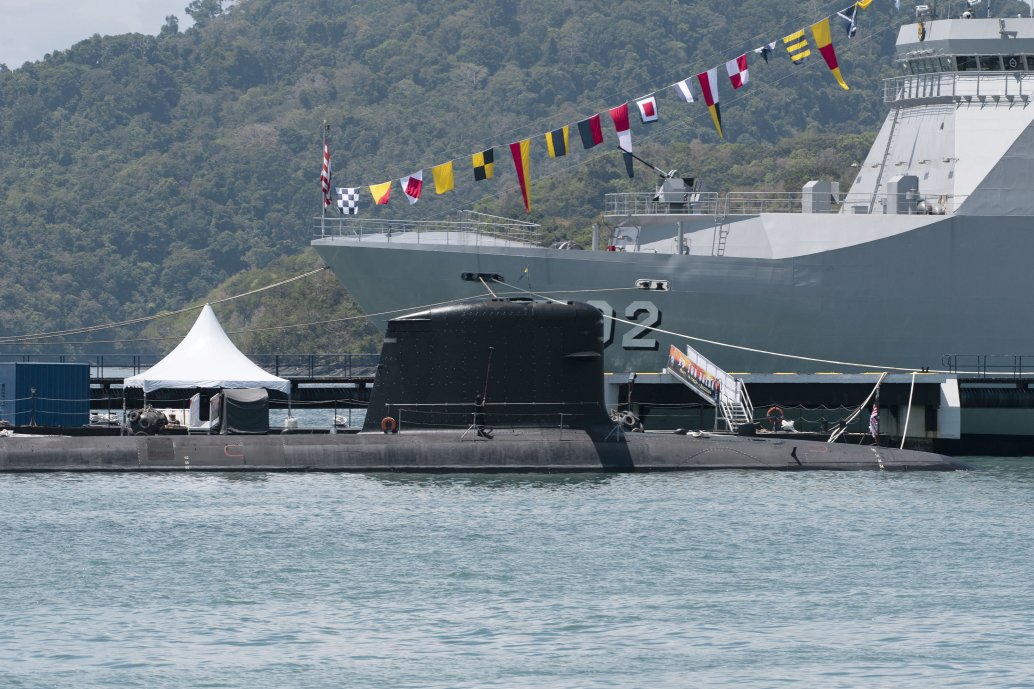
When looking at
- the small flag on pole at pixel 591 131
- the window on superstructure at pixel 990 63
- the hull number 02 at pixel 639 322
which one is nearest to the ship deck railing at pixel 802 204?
the small flag on pole at pixel 591 131

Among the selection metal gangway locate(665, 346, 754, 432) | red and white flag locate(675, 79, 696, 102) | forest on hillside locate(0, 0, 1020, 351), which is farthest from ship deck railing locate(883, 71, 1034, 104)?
forest on hillside locate(0, 0, 1020, 351)

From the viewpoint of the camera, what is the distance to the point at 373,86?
14412 centimetres

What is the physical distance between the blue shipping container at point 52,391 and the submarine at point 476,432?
571 centimetres

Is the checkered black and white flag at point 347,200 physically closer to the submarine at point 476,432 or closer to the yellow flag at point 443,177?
the yellow flag at point 443,177

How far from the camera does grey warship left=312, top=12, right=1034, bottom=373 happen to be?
35.4 metres

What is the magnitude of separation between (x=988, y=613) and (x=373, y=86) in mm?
128611

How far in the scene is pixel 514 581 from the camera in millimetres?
20469

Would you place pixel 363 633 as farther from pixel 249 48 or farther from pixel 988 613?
pixel 249 48

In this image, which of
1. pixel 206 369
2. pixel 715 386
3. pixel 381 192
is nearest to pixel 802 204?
pixel 715 386

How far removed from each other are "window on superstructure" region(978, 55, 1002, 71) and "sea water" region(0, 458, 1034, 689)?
485 inches

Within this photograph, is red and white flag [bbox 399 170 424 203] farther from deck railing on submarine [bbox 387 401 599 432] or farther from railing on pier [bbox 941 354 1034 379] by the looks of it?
railing on pier [bbox 941 354 1034 379]

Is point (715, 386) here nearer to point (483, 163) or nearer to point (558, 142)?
point (558, 142)

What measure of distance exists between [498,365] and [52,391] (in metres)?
11.3

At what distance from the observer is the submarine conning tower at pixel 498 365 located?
26.9 metres
